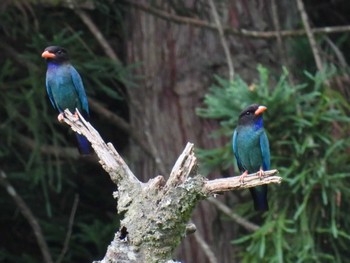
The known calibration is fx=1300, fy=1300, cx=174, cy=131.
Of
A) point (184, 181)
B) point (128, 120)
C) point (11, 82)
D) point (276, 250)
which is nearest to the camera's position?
point (184, 181)

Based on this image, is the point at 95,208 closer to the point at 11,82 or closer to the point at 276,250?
the point at 11,82

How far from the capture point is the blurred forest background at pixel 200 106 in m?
6.62

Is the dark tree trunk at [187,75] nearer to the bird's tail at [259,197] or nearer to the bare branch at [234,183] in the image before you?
the bird's tail at [259,197]

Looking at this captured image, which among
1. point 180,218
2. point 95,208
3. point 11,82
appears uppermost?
point 11,82

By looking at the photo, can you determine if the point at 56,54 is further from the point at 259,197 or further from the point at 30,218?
the point at 30,218

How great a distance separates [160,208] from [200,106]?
117 inches

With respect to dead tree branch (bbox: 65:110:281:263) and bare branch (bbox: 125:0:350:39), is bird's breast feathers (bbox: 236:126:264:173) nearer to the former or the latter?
bare branch (bbox: 125:0:350:39)

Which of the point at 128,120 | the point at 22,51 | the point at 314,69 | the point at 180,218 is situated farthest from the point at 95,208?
the point at 180,218

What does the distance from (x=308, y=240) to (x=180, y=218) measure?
2454 mm

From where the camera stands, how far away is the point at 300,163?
21.8 ft

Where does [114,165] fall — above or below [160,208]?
above

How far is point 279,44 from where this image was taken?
22.0 ft

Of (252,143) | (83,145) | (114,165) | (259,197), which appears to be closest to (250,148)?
(252,143)

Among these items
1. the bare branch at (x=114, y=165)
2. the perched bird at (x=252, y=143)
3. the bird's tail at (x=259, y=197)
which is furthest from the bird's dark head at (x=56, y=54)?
the bare branch at (x=114, y=165)
